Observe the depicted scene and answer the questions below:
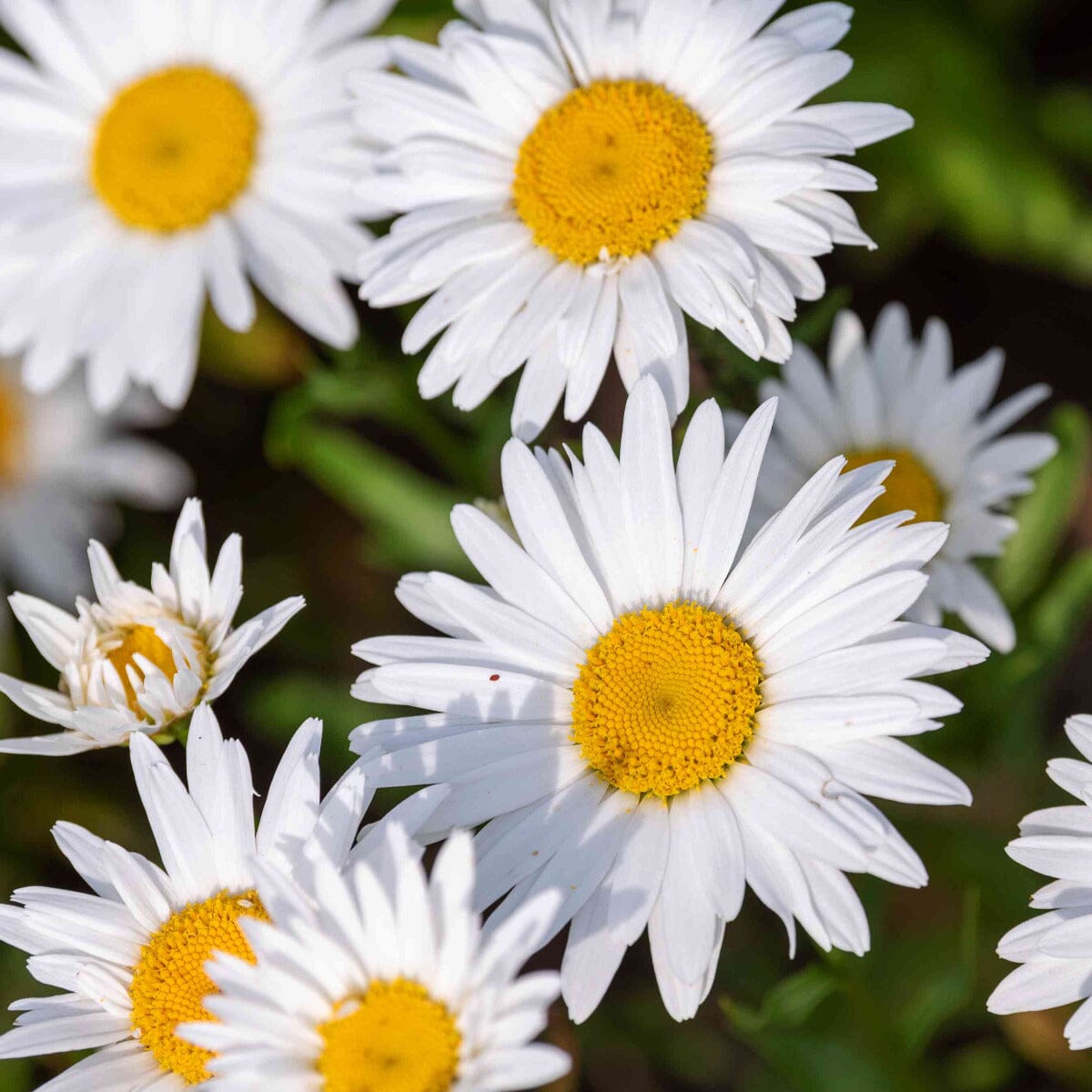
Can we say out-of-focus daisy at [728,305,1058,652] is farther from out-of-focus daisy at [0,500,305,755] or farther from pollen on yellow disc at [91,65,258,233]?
pollen on yellow disc at [91,65,258,233]

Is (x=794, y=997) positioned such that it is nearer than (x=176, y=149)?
Yes

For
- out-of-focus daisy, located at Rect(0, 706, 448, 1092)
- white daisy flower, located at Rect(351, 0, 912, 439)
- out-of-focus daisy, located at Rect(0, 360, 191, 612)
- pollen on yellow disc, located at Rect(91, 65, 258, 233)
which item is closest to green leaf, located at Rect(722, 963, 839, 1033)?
out-of-focus daisy, located at Rect(0, 706, 448, 1092)

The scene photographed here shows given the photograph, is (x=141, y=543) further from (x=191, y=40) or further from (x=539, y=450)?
(x=539, y=450)

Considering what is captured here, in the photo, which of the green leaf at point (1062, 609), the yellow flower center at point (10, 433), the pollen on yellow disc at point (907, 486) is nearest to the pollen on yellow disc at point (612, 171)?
the pollen on yellow disc at point (907, 486)

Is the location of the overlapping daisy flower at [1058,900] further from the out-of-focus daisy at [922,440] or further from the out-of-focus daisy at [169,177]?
the out-of-focus daisy at [169,177]

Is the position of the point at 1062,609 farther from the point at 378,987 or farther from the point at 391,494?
the point at 378,987

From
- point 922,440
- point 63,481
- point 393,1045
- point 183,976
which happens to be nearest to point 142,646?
point 183,976
